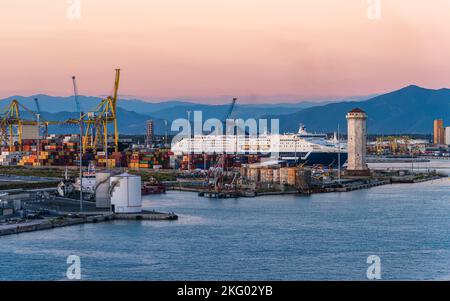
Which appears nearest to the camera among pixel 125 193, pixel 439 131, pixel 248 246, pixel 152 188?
pixel 248 246

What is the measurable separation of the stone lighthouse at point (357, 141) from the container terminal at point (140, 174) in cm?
4

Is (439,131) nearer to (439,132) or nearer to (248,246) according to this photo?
(439,132)

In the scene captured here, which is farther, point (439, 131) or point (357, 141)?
point (439, 131)

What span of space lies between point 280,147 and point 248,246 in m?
28.9

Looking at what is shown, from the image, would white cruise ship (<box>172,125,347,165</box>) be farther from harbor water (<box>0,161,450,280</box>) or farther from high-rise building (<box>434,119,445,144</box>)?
high-rise building (<box>434,119,445,144</box>)

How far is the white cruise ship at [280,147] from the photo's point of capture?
39375 millimetres

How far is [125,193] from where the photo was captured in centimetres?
1582

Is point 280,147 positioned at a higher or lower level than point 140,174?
higher

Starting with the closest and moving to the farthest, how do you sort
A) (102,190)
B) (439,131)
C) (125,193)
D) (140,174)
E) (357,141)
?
(125,193) → (102,190) → (140,174) → (357,141) → (439,131)

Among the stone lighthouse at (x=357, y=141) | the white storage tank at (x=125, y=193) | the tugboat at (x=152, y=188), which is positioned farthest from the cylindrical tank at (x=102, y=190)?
the stone lighthouse at (x=357, y=141)

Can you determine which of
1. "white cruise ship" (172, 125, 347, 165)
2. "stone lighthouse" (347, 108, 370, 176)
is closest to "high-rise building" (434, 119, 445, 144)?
"white cruise ship" (172, 125, 347, 165)

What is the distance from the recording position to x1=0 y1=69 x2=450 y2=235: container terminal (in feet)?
51.3

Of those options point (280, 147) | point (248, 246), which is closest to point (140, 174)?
point (280, 147)

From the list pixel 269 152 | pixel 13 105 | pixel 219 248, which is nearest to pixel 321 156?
pixel 269 152
